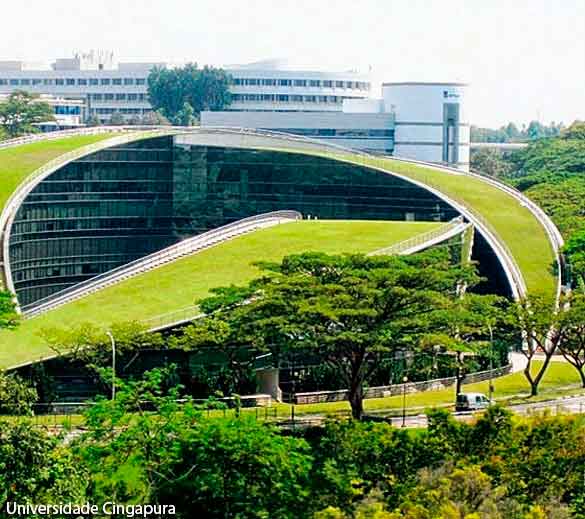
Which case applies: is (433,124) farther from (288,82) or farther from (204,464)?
(204,464)

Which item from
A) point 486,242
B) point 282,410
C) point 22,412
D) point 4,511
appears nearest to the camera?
point 4,511

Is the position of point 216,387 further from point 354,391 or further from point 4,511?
point 4,511

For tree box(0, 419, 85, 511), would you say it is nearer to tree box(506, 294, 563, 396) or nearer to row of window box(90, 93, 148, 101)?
tree box(506, 294, 563, 396)

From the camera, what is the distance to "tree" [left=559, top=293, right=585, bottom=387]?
6756cm

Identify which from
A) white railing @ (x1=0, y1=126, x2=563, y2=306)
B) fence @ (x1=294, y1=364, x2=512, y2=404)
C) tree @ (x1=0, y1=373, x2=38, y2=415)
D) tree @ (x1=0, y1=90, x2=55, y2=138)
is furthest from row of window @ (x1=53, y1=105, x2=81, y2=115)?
tree @ (x1=0, y1=373, x2=38, y2=415)

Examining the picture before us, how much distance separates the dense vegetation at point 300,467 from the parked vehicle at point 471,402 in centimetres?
1163

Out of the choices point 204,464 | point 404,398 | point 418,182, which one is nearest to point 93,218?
point 418,182

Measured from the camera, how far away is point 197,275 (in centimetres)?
7400

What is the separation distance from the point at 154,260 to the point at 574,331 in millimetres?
21284

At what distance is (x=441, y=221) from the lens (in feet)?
306

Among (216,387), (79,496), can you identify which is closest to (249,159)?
(216,387)

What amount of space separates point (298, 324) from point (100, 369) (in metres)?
7.29

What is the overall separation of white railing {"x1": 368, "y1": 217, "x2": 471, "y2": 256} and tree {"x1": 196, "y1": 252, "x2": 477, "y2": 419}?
13.2 meters

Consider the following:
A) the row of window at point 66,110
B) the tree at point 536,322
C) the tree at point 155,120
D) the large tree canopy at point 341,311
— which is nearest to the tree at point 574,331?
the tree at point 536,322
